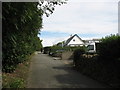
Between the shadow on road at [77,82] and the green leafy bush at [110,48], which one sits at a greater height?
the green leafy bush at [110,48]

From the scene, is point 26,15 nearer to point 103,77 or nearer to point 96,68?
point 103,77

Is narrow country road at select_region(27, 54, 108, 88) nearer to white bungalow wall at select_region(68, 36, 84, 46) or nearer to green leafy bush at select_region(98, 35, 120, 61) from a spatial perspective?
green leafy bush at select_region(98, 35, 120, 61)

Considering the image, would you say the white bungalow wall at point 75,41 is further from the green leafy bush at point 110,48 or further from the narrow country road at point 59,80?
the green leafy bush at point 110,48

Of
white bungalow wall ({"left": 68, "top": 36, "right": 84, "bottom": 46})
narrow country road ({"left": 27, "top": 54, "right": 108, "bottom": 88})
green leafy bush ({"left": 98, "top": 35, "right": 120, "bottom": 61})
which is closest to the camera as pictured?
narrow country road ({"left": 27, "top": 54, "right": 108, "bottom": 88})

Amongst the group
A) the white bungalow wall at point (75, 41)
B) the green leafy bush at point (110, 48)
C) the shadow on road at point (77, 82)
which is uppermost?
the white bungalow wall at point (75, 41)

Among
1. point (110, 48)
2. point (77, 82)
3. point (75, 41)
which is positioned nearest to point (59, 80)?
point (77, 82)

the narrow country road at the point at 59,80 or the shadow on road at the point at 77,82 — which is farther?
the narrow country road at the point at 59,80

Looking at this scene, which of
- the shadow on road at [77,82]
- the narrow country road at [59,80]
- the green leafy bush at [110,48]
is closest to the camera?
the shadow on road at [77,82]

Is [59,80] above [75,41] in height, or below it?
below

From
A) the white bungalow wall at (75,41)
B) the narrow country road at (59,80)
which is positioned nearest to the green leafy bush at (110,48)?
the narrow country road at (59,80)

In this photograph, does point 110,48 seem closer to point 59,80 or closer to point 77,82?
point 77,82

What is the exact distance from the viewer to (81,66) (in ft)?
77.2

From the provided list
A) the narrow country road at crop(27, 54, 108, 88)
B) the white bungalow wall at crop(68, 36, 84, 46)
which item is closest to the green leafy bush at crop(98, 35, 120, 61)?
the narrow country road at crop(27, 54, 108, 88)

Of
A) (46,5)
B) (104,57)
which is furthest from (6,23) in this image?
(104,57)
